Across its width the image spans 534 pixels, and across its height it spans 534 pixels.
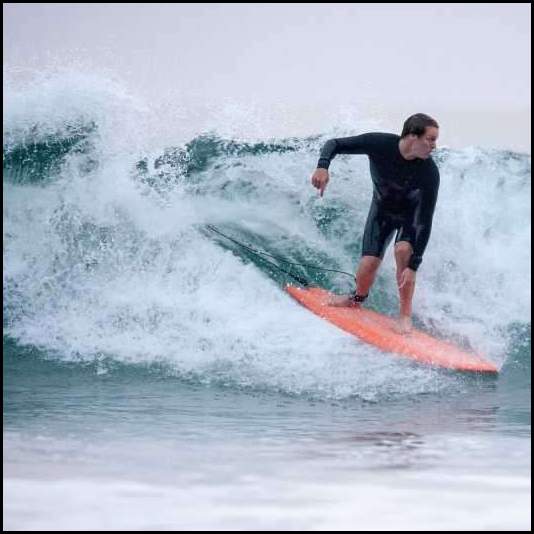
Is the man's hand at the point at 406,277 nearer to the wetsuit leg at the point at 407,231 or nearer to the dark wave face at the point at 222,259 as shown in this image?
the wetsuit leg at the point at 407,231

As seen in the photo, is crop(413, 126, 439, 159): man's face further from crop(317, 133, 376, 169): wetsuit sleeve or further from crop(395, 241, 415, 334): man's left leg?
crop(395, 241, 415, 334): man's left leg

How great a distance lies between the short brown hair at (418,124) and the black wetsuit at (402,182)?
0.33 ft

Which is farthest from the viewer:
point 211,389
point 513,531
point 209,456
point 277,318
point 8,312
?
point 8,312

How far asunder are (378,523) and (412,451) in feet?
2.74

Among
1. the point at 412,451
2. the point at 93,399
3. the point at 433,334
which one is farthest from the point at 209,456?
the point at 433,334

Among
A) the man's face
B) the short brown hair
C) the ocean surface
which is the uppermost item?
the short brown hair

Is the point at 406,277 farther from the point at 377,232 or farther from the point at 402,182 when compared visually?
the point at 402,182

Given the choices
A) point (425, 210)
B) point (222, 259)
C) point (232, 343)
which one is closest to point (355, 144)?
point (425, 210)

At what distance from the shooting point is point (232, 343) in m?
4.85

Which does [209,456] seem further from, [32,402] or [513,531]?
[32,402]

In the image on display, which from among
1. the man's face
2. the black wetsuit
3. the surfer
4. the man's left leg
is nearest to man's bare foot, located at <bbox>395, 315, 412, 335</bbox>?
the man's left leg

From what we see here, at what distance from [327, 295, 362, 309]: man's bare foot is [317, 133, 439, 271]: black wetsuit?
1.57ft

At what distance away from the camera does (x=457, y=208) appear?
6410 mm

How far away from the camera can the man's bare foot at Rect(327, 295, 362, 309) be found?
4820 mm
